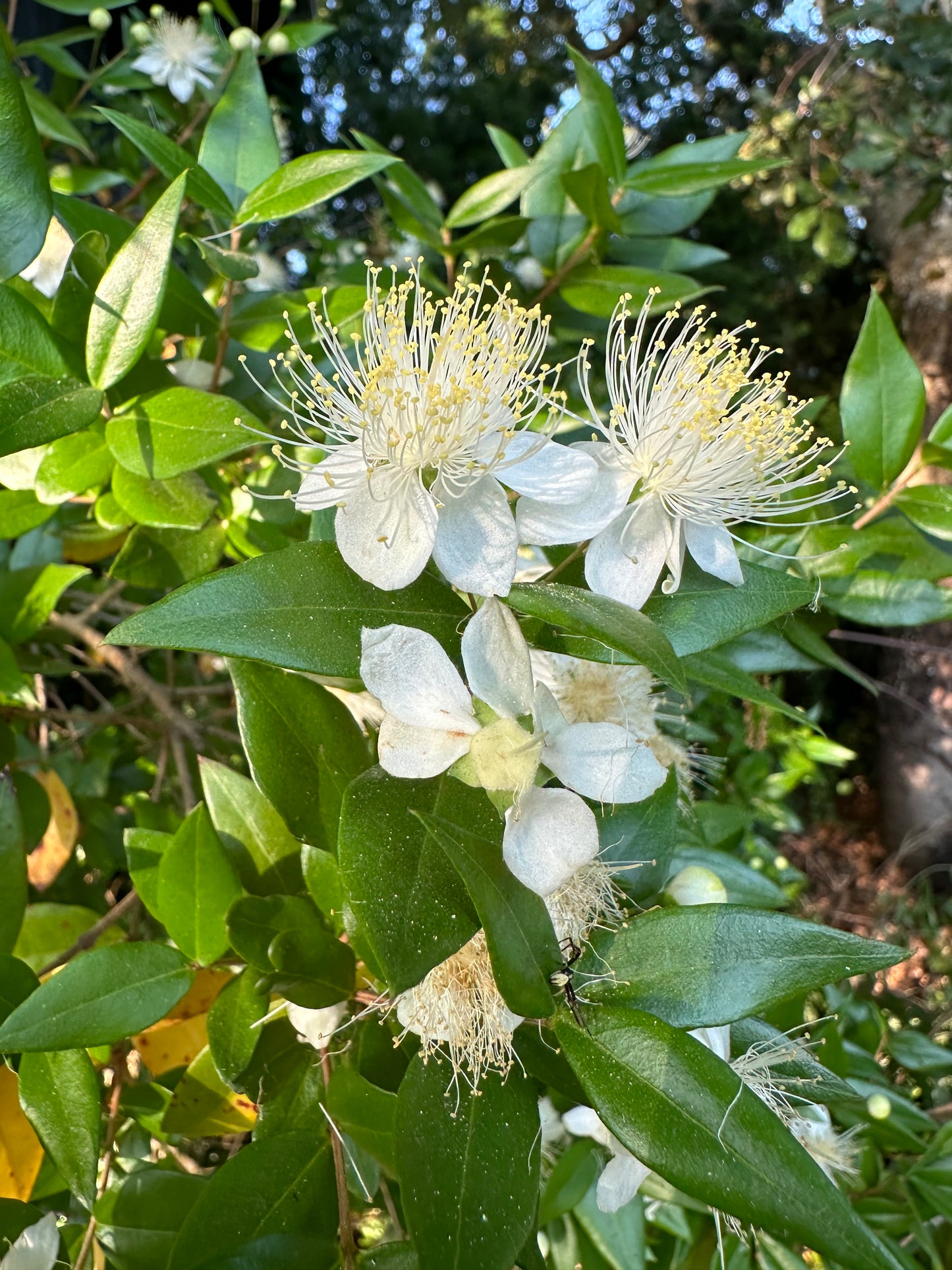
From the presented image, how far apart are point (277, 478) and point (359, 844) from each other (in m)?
0.44

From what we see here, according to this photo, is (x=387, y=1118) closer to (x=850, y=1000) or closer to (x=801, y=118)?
(x=850, y=1000)

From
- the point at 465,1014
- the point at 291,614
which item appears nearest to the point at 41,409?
the point at 291,614

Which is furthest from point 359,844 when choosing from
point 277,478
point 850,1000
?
point 850,1000

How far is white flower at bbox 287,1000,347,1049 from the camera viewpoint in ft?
1.98

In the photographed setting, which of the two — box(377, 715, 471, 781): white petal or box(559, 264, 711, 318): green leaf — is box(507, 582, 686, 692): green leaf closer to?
box(377, 715, 471, 781): white petal

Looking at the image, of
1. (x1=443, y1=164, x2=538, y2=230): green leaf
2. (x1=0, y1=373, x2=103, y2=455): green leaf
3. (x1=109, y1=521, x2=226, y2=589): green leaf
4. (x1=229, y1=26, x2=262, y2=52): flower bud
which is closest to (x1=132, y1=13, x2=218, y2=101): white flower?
(x1=229, y1=26, x2=262, y2=52): flower bud

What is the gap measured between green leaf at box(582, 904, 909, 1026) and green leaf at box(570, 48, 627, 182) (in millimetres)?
739

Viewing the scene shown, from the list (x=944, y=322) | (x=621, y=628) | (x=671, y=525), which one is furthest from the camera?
(x=944, y=322)

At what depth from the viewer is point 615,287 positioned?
945 mm

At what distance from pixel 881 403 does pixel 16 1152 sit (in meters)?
0.90

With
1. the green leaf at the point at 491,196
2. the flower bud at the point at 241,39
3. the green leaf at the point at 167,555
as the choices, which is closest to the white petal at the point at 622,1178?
the green leaf at the point at 167,555

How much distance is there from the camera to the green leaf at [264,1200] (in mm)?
520

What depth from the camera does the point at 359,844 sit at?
44 centimetres

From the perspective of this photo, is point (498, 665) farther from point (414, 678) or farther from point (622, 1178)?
point (622, 1178)
